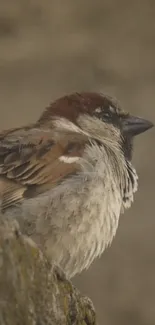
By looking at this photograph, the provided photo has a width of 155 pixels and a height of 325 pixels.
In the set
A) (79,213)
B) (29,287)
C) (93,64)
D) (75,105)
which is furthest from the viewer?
(93,64)

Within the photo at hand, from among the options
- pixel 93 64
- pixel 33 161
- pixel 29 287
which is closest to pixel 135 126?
pixel 33 161

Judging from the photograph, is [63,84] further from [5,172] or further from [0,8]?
[5,172]

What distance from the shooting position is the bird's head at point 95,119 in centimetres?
216

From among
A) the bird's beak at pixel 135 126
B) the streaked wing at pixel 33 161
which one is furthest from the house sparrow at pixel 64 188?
the bird's beak at pixel 135 126

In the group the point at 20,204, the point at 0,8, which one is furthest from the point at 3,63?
the point at 20,204

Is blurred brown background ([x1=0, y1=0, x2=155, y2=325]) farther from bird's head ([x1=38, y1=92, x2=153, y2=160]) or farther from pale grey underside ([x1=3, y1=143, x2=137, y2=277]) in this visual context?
pale grey underside ([x1=3, y1=143, x2=137, y2=277])

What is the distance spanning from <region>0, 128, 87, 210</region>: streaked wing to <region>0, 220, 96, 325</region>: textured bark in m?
0.51

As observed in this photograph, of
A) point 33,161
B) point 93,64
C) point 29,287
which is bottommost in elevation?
point 93,64

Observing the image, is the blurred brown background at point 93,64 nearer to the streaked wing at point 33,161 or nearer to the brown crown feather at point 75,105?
the brown crown feather at point 75,105

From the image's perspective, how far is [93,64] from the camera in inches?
113

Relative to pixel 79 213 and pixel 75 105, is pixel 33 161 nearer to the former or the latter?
pixel 79 213

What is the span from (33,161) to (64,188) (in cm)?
7

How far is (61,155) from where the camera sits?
1.85m

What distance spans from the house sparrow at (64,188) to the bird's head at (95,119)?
8 centimetres
